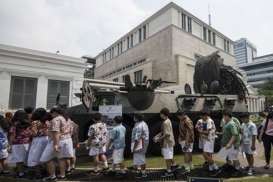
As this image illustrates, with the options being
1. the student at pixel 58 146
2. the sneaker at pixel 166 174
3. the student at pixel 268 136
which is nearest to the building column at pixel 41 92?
the student at pixel 58 146

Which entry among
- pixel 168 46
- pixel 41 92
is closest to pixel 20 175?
pixel 41 92

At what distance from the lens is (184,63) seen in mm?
38750

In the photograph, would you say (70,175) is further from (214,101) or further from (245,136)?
(214,101)

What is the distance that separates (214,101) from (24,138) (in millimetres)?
7117

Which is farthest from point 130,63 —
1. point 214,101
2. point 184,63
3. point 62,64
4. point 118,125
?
point 118,125

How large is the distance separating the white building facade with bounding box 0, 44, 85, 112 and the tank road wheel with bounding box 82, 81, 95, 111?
13.2m

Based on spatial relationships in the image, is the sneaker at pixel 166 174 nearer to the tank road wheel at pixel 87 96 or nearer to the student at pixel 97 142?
the student at pixel 97 142

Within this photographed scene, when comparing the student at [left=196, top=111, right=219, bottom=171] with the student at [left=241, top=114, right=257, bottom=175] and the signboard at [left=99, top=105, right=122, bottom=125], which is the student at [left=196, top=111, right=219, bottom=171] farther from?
the signboard at [left=99, top=105, right=122, bottom=125]

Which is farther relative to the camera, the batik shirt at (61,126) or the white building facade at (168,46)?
the white building facade at (168,46)

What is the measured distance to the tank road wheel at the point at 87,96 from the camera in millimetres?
10656

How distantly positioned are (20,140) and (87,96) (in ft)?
11.9

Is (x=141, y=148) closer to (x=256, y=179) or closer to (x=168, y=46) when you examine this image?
(x=256, y=179)

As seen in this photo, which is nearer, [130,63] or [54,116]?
[54,116]

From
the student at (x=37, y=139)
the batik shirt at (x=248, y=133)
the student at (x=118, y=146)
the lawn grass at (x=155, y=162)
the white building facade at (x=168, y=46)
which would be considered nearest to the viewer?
the student at (x=37, y=139)
